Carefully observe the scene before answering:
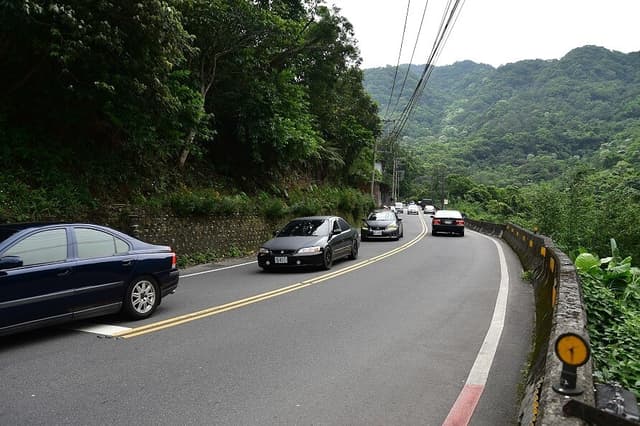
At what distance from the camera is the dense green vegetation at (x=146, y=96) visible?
9.52 meters

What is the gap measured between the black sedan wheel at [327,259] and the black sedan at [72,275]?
501 cm

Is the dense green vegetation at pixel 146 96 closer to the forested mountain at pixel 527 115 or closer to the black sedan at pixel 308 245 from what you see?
the black sedan at pixel 308 245

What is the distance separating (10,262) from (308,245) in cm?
692

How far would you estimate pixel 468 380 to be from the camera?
4367 millimetres

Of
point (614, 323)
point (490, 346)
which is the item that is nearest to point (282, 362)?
point (490, 346)

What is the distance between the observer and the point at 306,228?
1238 centimetres

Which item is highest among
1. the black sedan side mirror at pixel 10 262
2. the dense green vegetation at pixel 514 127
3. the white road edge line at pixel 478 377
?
the dense green vegetation at pixel 514 127

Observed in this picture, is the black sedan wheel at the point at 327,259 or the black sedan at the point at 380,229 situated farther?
the black sedan at the point at 380,229

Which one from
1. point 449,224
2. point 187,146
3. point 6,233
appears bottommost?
point 449,224

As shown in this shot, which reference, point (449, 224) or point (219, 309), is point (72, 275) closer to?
point (219, 309)

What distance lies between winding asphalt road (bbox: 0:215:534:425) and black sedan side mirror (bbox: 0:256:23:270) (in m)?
0.96

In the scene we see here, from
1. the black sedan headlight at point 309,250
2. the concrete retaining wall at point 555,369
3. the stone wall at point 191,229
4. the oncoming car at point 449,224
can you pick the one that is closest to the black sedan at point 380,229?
the oncoming car at point 449,224

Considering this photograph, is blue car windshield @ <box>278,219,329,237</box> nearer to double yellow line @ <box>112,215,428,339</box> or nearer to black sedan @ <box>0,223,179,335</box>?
double yellow line @ <box>112,215,428,339</box>

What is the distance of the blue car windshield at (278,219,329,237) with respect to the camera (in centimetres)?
1216
